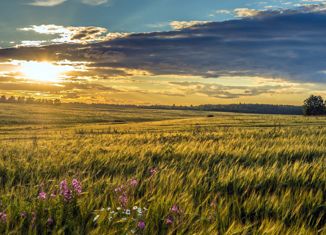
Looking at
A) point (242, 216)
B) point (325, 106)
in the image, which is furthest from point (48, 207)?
point (325, 106)

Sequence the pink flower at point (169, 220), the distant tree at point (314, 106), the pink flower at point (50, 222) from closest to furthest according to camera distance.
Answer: the pink flower at point (169, 220) → the pink flower at point (50, 222) → the distant tree at point (314, 106)

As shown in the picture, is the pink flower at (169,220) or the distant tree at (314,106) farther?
the distant tree at (314,106)

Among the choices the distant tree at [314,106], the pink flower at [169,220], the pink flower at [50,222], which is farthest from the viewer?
the distant tree at [314,106]

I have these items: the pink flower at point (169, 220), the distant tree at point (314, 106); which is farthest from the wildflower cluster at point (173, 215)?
the distant tree at point (314, 106)

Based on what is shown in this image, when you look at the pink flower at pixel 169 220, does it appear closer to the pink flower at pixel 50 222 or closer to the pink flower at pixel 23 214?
the pink flower at pixel 50 222

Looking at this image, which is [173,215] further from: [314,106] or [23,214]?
[314,106]

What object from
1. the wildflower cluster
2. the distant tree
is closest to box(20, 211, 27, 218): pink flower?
the wildflower cluster

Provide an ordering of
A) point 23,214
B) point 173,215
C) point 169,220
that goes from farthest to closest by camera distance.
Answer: point 173,215 < point 23,214 < point 169,220

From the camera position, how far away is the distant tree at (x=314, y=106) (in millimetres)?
112000

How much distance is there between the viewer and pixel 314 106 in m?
113

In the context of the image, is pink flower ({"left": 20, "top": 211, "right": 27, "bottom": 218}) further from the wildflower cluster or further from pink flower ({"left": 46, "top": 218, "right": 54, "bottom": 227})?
the wildflower cluster

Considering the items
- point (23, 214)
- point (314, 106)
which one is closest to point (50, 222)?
point (23, 214)

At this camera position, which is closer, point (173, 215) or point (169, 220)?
point (169, 220)

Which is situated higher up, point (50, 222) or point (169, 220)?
point (169, 220)
